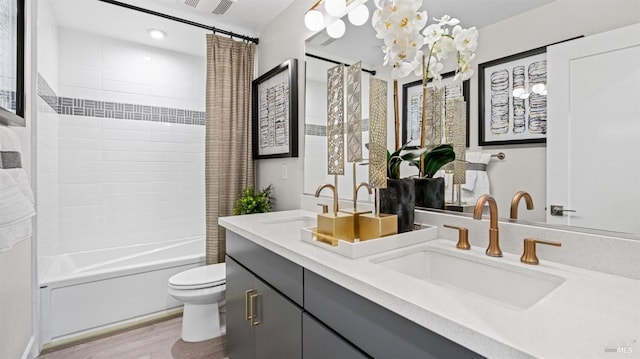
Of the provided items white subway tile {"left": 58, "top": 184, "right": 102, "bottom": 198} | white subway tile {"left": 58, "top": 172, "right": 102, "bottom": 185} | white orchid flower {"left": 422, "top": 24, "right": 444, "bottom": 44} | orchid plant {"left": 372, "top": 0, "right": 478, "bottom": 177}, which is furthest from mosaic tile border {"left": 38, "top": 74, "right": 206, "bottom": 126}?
white orchid flower {"left": 422, "top": 24, "right": 444, "bottom": 44}

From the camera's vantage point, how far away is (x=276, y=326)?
1184mm

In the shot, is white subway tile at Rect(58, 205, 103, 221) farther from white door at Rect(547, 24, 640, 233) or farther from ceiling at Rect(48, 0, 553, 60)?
white door at Rect(547, 24, 640, 233)

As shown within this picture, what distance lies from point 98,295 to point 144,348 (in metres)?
0.51

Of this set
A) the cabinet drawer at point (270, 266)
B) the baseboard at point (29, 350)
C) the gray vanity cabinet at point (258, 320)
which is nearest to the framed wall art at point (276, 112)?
the cabinet drawer at point (270, 266)

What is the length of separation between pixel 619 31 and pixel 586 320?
788 mm

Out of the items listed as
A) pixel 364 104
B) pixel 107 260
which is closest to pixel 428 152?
pixel 364 104

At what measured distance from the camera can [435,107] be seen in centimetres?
130

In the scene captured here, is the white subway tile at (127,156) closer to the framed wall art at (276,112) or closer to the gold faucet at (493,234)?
the framed wall art at (276,112)

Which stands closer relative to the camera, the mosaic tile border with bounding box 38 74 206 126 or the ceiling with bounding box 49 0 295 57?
the ceiling with bounding box 49 0 295 57

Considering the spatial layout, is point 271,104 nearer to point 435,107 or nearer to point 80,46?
point 435,107

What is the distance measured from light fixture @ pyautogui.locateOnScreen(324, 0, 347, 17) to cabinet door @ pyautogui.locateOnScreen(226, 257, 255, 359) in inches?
61.1

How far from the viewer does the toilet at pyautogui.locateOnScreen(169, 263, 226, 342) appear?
76.3 inches

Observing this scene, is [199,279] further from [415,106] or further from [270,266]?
[415,106]

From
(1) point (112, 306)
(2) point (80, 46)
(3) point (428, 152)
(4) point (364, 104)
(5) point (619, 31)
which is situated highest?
(2) point (80, 46)
